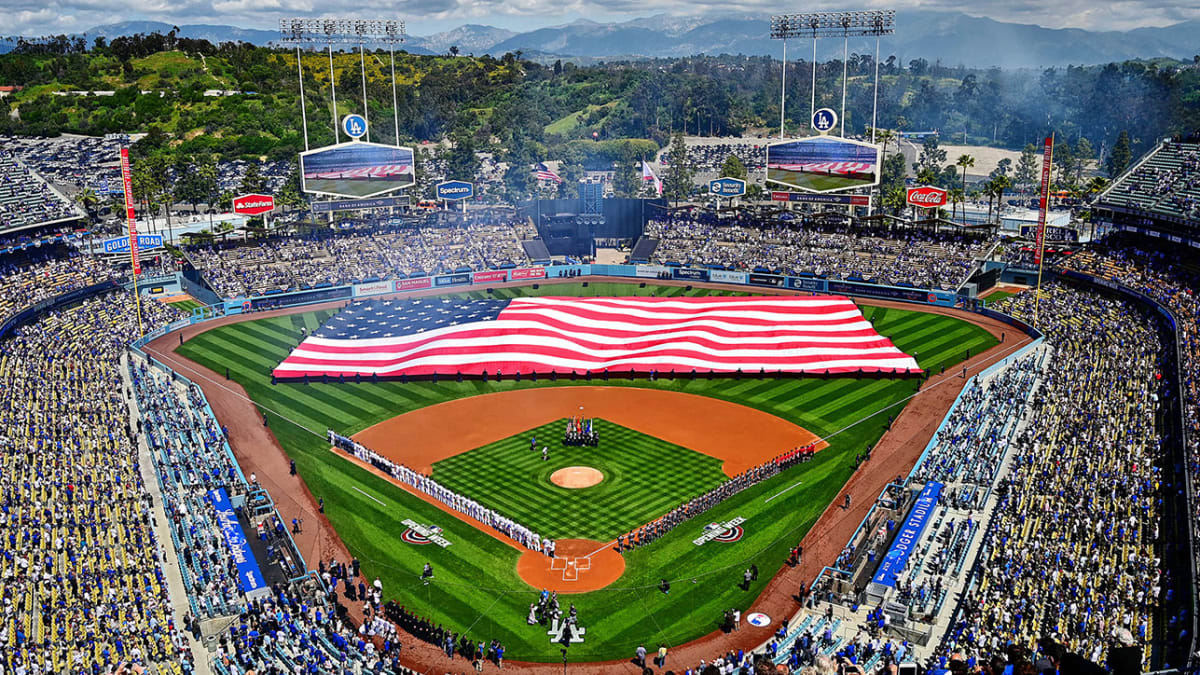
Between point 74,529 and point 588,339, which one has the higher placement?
point 588,339

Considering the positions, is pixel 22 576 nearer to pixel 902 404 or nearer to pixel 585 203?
pixel 902 404

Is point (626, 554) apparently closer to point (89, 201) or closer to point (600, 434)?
point (600, 434)

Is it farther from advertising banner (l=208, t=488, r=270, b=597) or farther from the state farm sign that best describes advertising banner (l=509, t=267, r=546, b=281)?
advertising banner (l=208, t=488, r=270, b=597)

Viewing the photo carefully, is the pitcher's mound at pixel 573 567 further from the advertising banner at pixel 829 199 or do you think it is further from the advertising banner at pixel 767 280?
the advertising banner at pixel 829 199

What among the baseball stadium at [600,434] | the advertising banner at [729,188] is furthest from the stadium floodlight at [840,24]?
the advertising banner at [729,188]

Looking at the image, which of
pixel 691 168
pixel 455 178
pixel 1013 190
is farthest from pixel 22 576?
pixel 1013 190

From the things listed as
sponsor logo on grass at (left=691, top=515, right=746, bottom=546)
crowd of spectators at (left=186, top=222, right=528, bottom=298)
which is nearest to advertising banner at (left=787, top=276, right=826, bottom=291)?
crowd of spectators at (left=186, top=222, right=528, bottom=298)

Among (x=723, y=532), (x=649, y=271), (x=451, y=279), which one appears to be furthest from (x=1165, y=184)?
(x=451, y=279)
